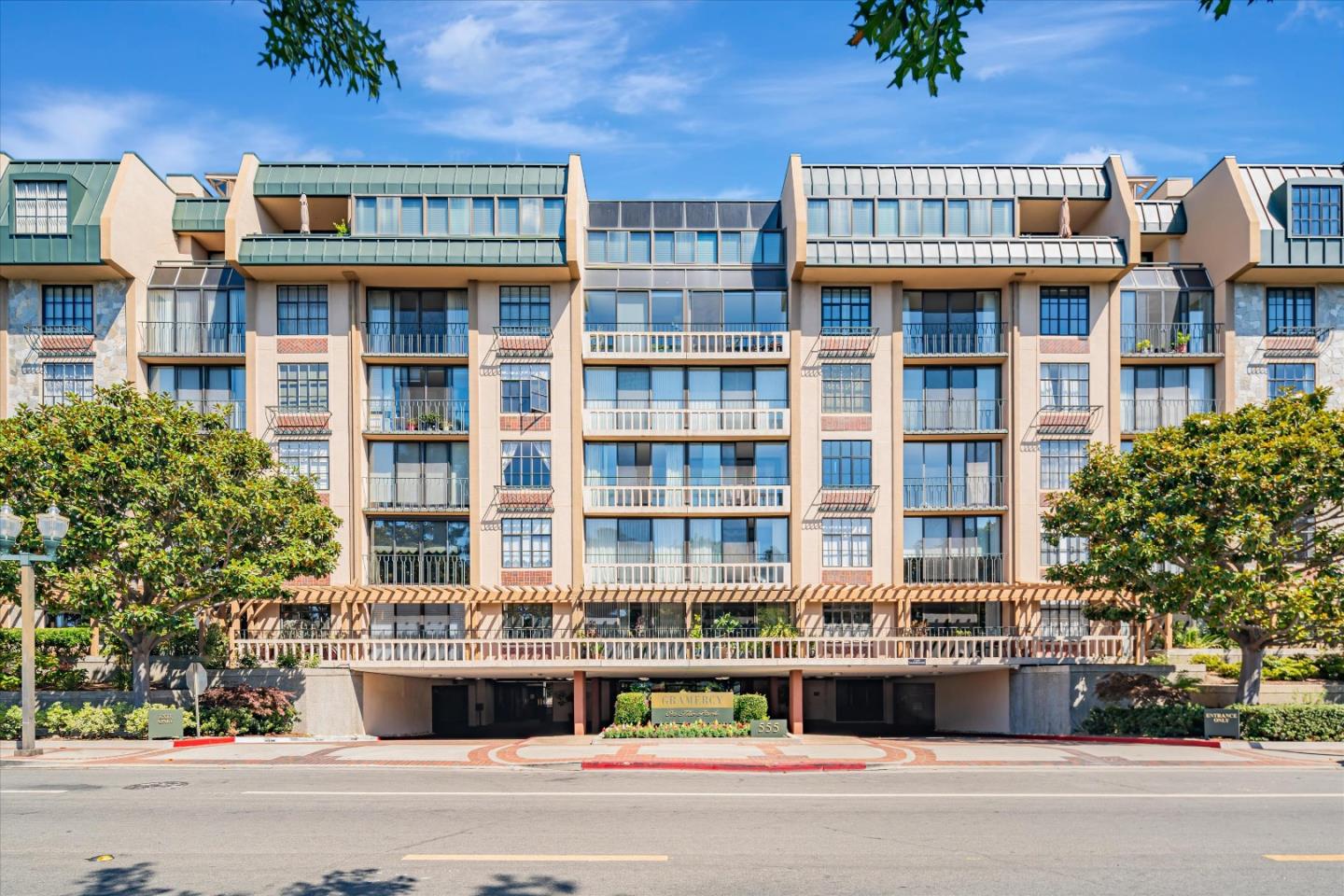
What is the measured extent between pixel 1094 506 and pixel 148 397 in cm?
2573

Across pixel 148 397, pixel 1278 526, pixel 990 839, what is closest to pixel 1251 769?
pixel 1278 526

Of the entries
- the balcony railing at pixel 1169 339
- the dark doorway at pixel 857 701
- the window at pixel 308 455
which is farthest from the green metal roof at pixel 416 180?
the dark doorway at pixel 857 701

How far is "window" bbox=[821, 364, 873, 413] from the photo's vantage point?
34344 millimetres

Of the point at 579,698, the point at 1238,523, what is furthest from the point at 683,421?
the point at 1238,523

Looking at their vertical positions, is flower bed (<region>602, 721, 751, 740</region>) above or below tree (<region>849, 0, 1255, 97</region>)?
below

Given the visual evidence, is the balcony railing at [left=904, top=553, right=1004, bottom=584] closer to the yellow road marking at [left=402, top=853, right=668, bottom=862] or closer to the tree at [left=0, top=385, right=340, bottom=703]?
the tree at [left=0, top=385, right=340, bottom=703]

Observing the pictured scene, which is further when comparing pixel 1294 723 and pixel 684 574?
pixel 684 574

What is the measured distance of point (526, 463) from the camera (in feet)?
112

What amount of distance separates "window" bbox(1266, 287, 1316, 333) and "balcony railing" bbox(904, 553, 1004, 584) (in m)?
12.7

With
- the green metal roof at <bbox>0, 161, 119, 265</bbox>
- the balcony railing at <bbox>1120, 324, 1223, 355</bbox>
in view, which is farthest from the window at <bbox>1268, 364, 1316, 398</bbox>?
the green metal roof at <bbox>0, 161, 119, 265</bbox>

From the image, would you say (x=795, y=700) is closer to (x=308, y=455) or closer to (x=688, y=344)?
(x=688, y=344)

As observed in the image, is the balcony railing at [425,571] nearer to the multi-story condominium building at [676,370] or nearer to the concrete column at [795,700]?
the multi-story condominium building at [676,370]

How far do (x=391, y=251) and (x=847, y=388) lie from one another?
51.6 feet

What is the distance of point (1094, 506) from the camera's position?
2712 centimetres
